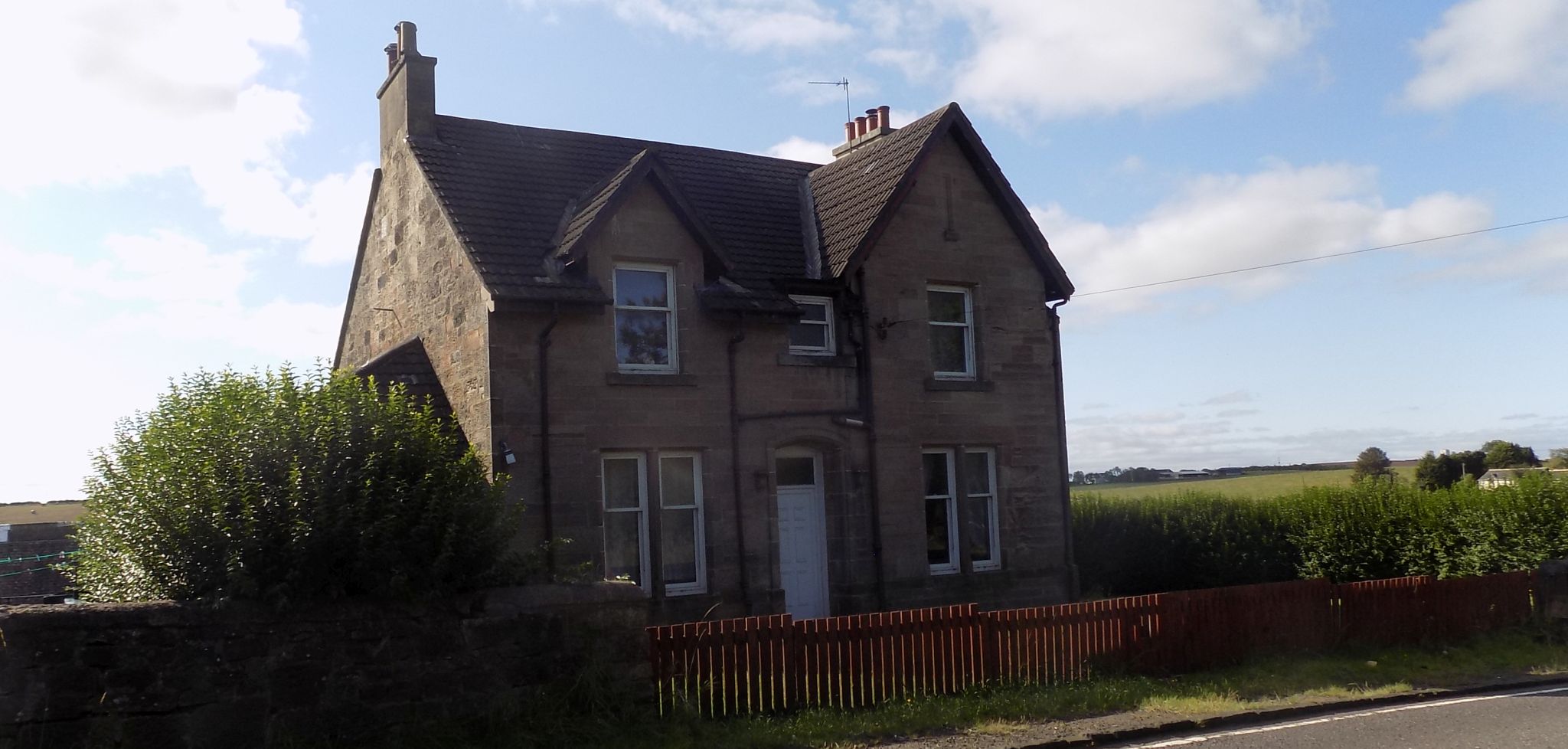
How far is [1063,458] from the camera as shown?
20.7 meters

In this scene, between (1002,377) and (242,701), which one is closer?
(242,701)

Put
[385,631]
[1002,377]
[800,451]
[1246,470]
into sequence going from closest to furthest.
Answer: [385,631] < [800,451] < [1002,377] < [1246,470]

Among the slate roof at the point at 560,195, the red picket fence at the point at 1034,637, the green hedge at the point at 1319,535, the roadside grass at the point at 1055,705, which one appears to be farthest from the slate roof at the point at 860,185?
the green hedge at the point at 1319,535

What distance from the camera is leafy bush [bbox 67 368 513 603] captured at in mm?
9633

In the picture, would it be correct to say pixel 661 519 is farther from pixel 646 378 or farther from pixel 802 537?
pixel 802 537

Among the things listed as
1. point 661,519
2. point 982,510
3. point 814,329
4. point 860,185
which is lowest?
point 982,510

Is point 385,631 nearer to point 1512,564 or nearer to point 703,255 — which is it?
point 703,255

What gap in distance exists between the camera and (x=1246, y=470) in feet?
234

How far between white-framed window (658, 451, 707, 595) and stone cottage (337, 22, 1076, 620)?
1.4 inches

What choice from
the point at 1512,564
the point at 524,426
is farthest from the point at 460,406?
the point at 1512,564

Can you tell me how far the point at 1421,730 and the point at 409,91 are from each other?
15696 mm

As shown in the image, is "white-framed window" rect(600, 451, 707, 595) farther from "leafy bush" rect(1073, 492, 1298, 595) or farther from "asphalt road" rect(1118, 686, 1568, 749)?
"leafy bush" rect(1073, 492, 1298, 595)

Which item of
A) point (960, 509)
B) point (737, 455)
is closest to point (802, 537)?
point (737, 455)

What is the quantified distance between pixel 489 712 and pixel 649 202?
29.0 ft
